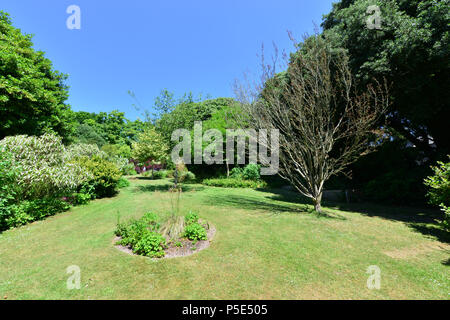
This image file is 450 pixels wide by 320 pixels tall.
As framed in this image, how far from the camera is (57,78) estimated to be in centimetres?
1519

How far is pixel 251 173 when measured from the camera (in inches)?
649

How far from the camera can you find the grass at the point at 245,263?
281 centimetres

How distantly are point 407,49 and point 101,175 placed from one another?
14.0m

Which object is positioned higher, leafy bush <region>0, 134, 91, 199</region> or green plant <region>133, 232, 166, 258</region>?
leafy bush <region>0, 134, 91, 199</region>

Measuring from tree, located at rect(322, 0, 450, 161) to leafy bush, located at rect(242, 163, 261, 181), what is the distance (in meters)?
10.3

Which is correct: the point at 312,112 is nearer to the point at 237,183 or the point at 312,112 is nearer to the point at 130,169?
the point at 237,183

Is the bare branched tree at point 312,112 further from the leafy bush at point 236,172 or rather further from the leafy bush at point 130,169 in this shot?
the leafy bush at point 130,169

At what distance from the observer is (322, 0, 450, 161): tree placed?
6.22m

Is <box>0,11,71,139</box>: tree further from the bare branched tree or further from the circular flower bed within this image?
the bare branched tree

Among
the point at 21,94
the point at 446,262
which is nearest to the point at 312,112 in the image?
the point at 446,262
